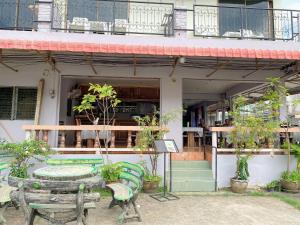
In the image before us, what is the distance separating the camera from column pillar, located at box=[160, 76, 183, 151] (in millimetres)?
8359

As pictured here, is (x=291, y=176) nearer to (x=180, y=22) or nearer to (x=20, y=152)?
(x=180, y=22)

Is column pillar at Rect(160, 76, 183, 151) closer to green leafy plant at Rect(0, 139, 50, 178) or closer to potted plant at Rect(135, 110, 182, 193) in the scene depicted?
potted plant at Rect(135, 110, 182, 193)

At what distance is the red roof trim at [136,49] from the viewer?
6590 millimetres

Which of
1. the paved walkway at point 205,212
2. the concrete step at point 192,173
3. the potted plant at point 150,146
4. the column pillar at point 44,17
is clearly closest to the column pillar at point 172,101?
the concrete step at point 192,173

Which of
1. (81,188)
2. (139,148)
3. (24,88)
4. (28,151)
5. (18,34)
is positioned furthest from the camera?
(24,88)

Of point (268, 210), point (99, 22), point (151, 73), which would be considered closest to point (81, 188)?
point (268, 210)

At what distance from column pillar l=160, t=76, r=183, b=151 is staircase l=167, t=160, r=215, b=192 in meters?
0.86

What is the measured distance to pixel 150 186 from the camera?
661cm

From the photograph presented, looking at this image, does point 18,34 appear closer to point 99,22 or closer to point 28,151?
point 99,22

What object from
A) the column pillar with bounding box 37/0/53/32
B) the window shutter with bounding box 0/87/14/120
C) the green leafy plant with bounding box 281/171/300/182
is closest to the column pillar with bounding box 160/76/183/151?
the green leafy plant with bounding box 281/171/300/182

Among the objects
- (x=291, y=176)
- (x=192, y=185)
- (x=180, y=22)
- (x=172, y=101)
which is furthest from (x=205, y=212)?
(x=180, y=22)

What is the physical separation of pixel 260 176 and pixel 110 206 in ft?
13.4

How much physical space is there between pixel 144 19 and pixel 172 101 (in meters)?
3.59

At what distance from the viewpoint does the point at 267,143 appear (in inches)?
295
